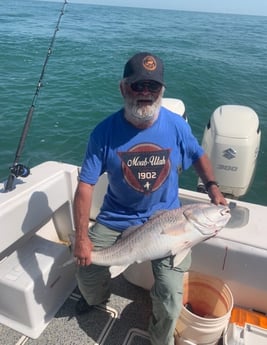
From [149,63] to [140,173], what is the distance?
85cm

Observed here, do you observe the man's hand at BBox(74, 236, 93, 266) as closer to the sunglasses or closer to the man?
the man

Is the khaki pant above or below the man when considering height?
below

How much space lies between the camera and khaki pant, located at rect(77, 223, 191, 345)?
252 centimetres

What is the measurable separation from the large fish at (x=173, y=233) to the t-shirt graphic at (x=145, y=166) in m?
0.37

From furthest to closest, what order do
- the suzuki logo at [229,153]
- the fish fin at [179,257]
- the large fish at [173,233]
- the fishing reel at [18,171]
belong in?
the suzuki logo at [229,153] < the fishing reel at [18,171] < the fish fin at [179,257] < the large fish at [173,233]

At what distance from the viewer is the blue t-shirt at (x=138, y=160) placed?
8.78 feet

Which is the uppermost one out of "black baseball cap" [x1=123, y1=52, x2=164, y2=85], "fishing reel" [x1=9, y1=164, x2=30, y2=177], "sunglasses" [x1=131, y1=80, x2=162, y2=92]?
"black baseball cap" [x1=123, y1=52, x2=164, y2=85]

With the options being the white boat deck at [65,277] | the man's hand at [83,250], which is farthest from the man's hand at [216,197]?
the man's hand at [83,250]

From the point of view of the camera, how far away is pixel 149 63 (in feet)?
8.18

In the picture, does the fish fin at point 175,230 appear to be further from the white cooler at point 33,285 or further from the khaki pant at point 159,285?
the white cooler at point 33,285

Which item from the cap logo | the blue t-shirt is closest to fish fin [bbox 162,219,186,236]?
the blue t-shirt

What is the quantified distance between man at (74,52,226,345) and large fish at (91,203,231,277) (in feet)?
0.93

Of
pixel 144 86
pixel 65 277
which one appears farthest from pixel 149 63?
pixel 65 277

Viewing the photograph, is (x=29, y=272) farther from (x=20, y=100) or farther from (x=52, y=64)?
(x=52, y=64)
